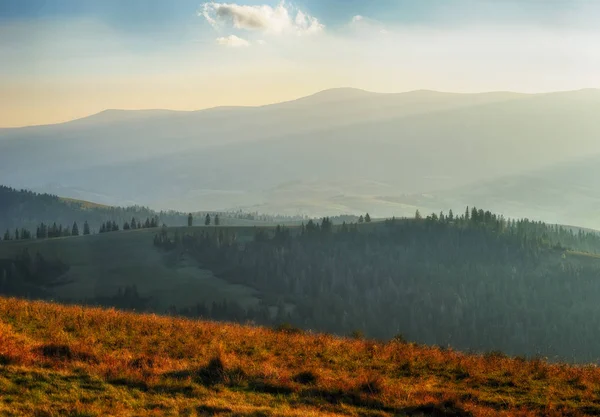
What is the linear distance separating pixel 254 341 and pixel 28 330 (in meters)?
10.5

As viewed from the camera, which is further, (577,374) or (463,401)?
(577,374)

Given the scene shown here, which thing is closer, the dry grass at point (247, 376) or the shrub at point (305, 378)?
the dry grass at point (247, 376)

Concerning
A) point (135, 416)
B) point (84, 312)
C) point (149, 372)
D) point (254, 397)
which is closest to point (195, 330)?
point (84, 312)

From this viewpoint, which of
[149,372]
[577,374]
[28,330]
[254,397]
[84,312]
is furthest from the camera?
[84,312]

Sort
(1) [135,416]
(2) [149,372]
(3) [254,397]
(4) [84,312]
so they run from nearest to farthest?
(1) [135,416] < (3) [254,397] < (2) [149,372] < (4) [84,312]

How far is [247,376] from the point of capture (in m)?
23.4

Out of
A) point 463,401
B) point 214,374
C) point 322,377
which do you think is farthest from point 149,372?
point 463,401

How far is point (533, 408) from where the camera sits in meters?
21.5

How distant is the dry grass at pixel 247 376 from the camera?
19.9 metres

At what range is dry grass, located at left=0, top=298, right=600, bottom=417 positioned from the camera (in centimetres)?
1992

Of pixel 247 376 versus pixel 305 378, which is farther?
pixel 305 378

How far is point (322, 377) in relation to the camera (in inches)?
934

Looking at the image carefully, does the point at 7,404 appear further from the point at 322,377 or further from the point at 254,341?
the point at 254,341

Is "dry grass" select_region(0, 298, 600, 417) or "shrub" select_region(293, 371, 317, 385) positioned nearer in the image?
"dry grass" select_region(0, 298, 600, 417)
